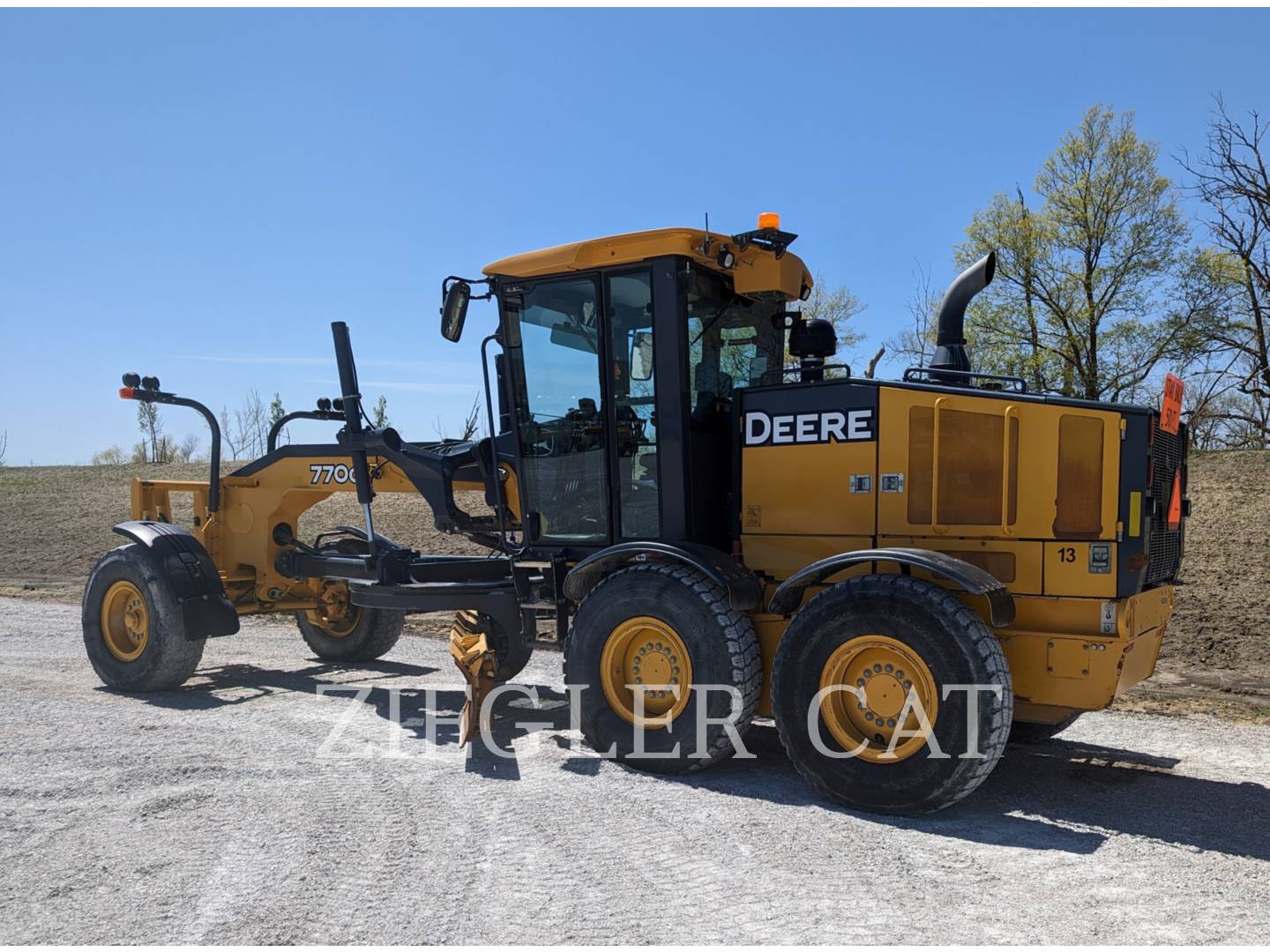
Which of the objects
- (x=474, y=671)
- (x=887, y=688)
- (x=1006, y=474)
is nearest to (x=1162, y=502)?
(x=1006, y=474)

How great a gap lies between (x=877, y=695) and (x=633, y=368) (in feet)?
7.57

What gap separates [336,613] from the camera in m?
8.95

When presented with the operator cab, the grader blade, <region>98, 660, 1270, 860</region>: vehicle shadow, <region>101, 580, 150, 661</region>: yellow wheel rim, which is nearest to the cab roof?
the operator cab

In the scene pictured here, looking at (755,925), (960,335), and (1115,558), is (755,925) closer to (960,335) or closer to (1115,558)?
(1115,558)

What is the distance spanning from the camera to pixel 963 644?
4.59 m

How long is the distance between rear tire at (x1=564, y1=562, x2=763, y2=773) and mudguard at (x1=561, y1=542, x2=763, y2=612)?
0.08 m

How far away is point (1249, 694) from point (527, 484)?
5.74 meters

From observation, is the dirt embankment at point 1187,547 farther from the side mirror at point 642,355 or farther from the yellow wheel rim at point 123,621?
the yellow wheel rim at point 123,621

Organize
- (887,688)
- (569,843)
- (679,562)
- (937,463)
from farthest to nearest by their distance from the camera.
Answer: (679,562), (937,463), (887,688), (569,843)

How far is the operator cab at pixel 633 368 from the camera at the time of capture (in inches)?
229

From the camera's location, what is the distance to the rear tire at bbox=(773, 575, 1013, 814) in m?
4.58

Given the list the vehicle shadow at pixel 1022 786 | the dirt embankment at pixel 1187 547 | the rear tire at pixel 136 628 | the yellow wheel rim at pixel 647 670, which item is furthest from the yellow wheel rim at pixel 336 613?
the yellow wheel rim at pixel 647 670

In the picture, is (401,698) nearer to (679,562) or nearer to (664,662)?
(664,662)

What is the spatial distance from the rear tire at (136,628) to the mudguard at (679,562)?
3384 millimetres
